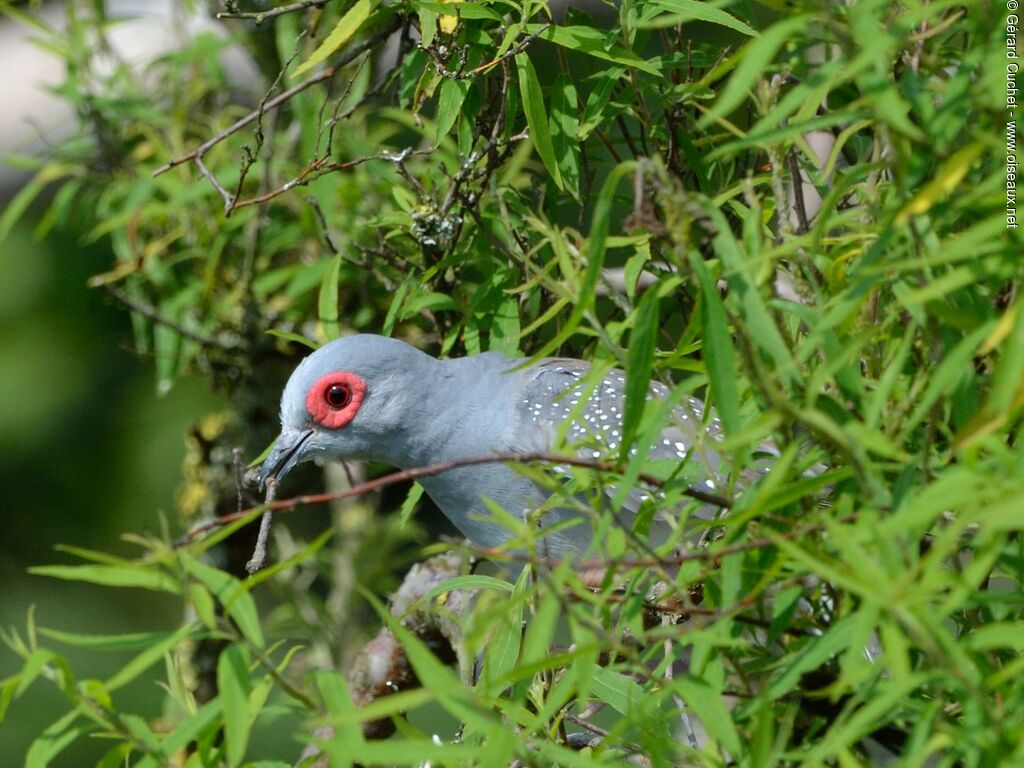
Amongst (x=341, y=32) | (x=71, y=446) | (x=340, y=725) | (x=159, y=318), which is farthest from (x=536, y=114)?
(x=71, y=446)

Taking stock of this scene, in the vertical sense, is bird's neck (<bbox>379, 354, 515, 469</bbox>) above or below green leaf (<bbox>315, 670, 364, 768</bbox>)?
below

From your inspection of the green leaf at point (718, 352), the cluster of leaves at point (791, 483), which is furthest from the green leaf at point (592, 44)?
the green leaf at point (718, 352)

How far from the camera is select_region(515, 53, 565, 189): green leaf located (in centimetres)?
195

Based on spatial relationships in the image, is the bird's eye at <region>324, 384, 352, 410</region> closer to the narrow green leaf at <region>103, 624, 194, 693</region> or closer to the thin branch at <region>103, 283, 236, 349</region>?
the thin branch at <region>103, 283, 236, 349</region>

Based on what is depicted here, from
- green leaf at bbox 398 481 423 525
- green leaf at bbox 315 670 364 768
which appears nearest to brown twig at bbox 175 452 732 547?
green leaf at bbox 315 670 364 768

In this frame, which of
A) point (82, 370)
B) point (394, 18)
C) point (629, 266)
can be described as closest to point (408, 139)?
point (82, 370)

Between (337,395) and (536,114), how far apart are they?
0.76 metres

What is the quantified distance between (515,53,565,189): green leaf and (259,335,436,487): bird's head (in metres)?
0.65

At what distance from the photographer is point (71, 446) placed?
5.39 metres

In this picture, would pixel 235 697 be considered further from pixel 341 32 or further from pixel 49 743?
pixel 341 32

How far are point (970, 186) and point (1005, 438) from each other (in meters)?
0.23

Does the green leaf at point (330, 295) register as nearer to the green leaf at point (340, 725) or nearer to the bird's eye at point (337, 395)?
the bird's eye at point (337, 395)

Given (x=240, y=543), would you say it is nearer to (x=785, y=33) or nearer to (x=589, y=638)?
(x=589, y=638)

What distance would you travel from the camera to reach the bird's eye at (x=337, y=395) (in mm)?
2486
